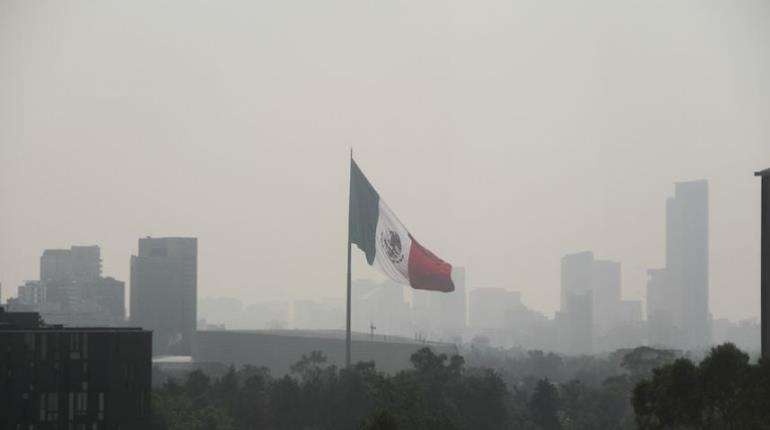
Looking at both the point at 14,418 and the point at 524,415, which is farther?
the point at 524,415

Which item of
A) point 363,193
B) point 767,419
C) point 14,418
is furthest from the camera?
point 363,193

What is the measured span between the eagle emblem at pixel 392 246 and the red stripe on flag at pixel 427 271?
2.22 ft

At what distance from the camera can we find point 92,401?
72.8 m

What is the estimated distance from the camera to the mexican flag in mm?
99562

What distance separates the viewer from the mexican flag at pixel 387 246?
9956 cm

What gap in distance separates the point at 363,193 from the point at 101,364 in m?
32.5

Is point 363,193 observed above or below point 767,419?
above

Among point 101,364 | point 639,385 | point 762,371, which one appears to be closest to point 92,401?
point 101,364

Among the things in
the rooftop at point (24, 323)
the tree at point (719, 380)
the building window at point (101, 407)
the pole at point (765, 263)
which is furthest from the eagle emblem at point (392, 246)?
the tree at point (719, 380)

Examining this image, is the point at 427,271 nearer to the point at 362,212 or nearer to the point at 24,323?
the point at 362,212

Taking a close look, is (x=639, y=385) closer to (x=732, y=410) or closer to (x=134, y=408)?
(x=732, y=410)

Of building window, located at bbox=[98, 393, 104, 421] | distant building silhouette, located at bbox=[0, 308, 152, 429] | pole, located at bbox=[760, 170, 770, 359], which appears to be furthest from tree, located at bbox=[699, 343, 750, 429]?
building window, located at bbox=[98, 393, 104, 421]

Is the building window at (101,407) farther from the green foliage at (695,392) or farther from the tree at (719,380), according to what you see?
the tree at (719,380)

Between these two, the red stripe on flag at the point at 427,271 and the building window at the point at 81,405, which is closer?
the building window at the point at 81,405
